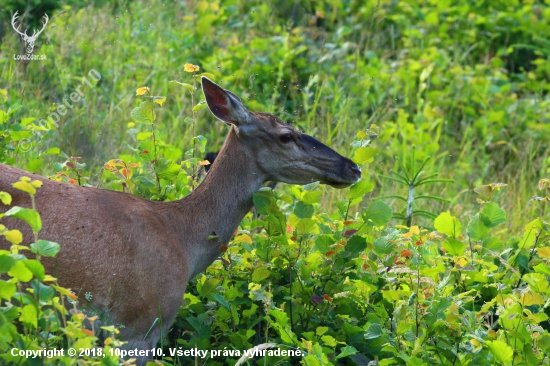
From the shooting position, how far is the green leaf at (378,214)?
188 inches

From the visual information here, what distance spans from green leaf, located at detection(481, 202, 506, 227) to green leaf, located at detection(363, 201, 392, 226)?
0.55m

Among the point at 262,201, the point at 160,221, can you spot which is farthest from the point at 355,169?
the point at 160,221

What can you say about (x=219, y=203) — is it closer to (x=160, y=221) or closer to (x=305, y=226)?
(x=160, y=221)

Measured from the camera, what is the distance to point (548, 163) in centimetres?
804

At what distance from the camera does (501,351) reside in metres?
3.93

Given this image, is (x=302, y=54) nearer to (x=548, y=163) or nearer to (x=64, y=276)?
(x=548, y=163)

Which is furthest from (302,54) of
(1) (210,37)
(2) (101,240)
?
(2) (101,240)

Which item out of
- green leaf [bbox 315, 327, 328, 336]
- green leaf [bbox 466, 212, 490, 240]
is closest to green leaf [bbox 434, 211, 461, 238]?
green leaf [bbox 466, 212, 490, 240]

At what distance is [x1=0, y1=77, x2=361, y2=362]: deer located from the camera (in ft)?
13.5

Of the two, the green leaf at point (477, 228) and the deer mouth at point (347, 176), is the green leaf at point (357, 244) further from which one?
the green leaf at point (477, 228)

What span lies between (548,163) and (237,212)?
4.08 m

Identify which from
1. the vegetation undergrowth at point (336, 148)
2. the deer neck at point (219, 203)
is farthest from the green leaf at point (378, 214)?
the deer neck at point (219, 203)

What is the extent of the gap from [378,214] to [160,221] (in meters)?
1.14

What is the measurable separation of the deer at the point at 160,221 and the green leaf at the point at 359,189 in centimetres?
25
